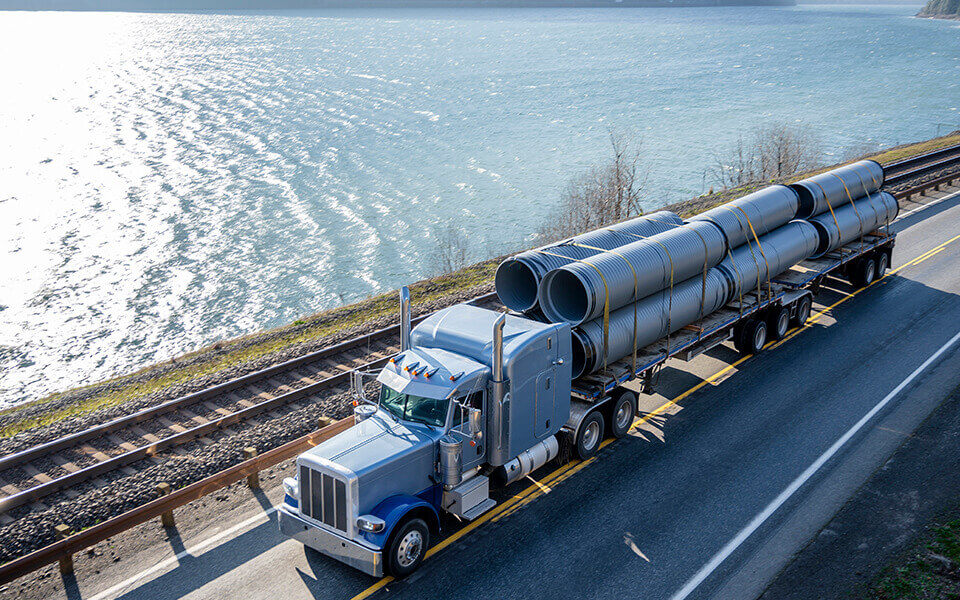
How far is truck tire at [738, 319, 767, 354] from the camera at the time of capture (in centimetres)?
1955

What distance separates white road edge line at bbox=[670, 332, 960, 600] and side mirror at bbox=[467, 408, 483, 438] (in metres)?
3.85

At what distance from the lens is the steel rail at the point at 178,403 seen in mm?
15797

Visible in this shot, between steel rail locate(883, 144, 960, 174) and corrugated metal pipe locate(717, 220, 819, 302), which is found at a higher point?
corrugated metal pipe locate(717, 220, 819, 302)

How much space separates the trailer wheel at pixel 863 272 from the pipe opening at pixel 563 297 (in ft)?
42.3

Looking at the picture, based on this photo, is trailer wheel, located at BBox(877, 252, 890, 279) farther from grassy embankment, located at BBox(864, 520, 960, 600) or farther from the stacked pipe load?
grassy embankment, located at BBox(864, 520, 960, 600)

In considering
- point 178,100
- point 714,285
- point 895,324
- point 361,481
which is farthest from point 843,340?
point 178,100

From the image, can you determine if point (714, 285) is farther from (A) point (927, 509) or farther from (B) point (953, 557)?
(B) point (953, 557)

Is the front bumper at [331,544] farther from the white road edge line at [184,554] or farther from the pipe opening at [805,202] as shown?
the pipe opening at [805,202]

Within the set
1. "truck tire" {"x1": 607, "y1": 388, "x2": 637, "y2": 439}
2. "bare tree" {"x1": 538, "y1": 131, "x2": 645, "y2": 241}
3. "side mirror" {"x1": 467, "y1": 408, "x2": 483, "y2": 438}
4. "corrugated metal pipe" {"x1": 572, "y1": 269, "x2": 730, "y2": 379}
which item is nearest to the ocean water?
"bare tree" {"x1": 538, "y1": 131, "x2": 645, "y2": 241}

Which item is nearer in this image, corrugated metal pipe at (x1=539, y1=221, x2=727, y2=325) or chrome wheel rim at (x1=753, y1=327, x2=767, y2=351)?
corrugated metal pipe at (x1=539, y1=221, x2=727, y2=325)

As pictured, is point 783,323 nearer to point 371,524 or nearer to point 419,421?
point 419,421

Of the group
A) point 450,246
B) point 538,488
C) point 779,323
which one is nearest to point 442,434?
point 538,488

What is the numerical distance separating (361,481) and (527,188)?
44.7 metres

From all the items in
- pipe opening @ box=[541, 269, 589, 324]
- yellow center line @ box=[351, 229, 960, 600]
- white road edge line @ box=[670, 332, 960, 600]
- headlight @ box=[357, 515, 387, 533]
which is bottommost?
yellow center line @ box=[351, 229, 960, 600]
